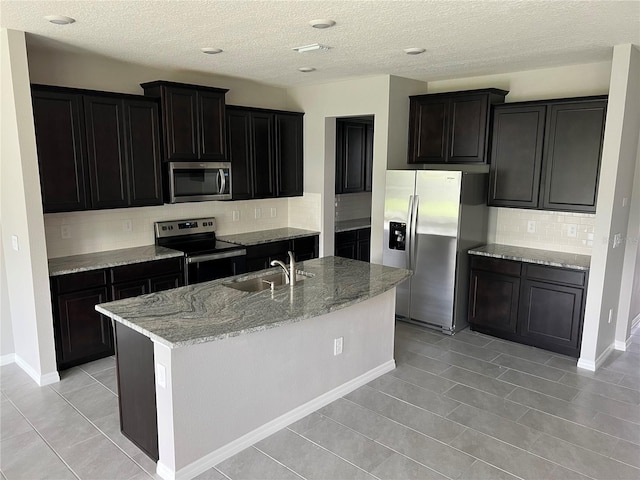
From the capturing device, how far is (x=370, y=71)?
488 centimetres

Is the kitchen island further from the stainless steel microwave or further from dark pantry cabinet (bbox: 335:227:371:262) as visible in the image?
dark pantry cabinet (bbox: 335:227:371:262)

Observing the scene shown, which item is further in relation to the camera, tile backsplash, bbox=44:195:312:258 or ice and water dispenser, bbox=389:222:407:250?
ice and water dispenser, bbox=389:222:407:250

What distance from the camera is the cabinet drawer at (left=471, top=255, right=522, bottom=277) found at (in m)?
4.62

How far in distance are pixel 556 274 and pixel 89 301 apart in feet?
13.7

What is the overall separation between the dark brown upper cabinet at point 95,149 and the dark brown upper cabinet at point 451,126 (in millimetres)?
2823

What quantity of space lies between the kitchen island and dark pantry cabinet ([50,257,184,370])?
125 cm

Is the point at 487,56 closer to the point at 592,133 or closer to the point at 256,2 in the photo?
the point at 592,133

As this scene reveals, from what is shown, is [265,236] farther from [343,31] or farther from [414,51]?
[343,31]

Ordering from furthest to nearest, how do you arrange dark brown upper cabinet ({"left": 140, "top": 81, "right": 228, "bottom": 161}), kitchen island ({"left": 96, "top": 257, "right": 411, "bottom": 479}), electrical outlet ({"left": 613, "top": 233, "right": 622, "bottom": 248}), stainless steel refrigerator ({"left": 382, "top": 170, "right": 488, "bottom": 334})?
stainless steel refrigerator ({"left": 382, "top": 170, "right": 488, "bottom": 334})
dark brown upper cabinet ({"left": 140, "top": 81, "right": 228, "bottom": 161})
electrical outlet ({"left": 613, "top": 233, "right": 622, "bottom": 248})
kitchen island ({"left": 96, "top": 257, "right": 411, "bottom": 479})

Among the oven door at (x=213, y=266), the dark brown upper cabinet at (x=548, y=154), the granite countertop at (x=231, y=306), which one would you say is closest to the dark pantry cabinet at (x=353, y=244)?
the oven door at (x=213, y=266)

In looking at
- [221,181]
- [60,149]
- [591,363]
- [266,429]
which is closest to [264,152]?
[221,181]

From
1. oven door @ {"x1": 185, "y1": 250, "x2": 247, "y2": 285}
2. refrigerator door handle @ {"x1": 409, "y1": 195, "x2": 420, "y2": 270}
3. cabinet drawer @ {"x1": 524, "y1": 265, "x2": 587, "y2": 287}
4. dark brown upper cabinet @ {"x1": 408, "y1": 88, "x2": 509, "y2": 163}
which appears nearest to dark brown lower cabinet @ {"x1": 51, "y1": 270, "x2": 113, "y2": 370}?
oven door @ {"x1": 185, "y1": 250, "x2": 247, "y2": 285}

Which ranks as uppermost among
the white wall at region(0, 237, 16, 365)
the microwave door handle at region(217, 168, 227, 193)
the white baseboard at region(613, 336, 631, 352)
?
the microwave door handle at region(217, 168, 227, 193)

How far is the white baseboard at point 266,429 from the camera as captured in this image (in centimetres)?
268
